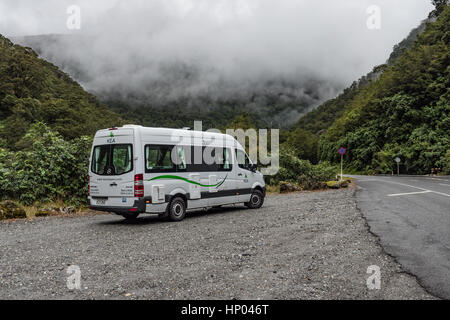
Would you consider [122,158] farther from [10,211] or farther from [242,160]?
[242,160]

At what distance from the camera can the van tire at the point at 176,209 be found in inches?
408

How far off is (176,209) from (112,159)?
7.36 ft

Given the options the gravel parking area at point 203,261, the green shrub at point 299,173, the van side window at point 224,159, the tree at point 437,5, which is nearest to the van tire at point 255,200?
the van side window at point 224,159

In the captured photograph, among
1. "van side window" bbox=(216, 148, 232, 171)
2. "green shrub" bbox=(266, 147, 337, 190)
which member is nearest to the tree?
"green shrub" bbox=(266, 147, 337, 190)

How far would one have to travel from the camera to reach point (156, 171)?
10.0 metres

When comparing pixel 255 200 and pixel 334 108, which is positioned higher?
pixel 334 108

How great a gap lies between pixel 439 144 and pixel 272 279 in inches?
2016

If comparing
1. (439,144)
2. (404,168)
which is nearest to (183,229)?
(439,144)

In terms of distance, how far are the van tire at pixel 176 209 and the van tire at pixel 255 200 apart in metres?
3.35

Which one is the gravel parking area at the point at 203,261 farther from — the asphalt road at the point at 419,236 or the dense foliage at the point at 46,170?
the dense foliage at the point at 46,170

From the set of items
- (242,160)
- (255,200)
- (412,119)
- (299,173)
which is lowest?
(255,200)

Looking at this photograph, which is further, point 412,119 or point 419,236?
point 412,119

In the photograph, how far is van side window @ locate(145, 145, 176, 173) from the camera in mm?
9914

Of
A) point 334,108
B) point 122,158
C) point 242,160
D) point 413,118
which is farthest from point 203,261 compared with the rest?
point 334,108
